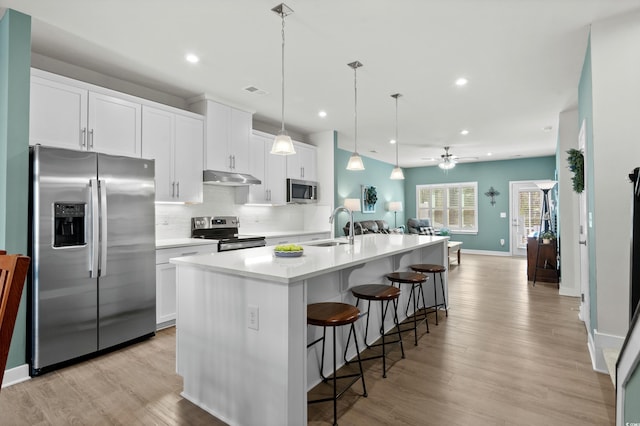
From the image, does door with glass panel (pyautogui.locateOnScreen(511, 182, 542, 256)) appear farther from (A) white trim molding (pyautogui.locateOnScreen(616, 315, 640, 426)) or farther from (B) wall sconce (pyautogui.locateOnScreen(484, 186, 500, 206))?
(A) white trim molding (pyautogui.locateOnScreen(616, 315, 640, 426))

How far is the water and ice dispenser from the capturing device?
2.72 meters

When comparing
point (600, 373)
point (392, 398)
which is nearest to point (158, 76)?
point (392, 398)

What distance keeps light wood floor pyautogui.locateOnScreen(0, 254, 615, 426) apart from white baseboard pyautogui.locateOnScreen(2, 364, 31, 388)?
0.07 metres

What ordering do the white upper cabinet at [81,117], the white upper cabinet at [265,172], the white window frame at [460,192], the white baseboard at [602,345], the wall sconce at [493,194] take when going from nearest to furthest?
the white baseboard at [602,345], the white upper cabinet at [81,117], the white upper cabinet at [265,172], the wall sconce at [493,194], the white window frame at [460,192]

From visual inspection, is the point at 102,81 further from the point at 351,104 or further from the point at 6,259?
the point at 6,259

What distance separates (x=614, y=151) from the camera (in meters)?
2.60

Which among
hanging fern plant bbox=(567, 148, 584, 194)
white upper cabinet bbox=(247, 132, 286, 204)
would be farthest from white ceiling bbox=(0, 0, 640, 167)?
hanging fern plant bbox=(567, 148, 584, 194)

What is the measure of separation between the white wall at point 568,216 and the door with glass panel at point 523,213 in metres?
4.46

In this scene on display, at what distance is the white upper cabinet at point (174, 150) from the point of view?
12.4ft

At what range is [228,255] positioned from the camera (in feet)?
8.33

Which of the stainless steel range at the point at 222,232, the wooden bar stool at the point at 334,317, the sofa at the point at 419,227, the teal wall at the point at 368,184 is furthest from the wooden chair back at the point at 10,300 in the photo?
the sofa at the point at 419,227

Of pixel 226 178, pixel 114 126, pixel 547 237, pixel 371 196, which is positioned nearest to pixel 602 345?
pixel 547 237

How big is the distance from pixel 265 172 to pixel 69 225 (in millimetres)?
2834

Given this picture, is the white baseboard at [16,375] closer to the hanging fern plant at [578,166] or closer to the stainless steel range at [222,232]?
the stainless steel range at [222,232]
